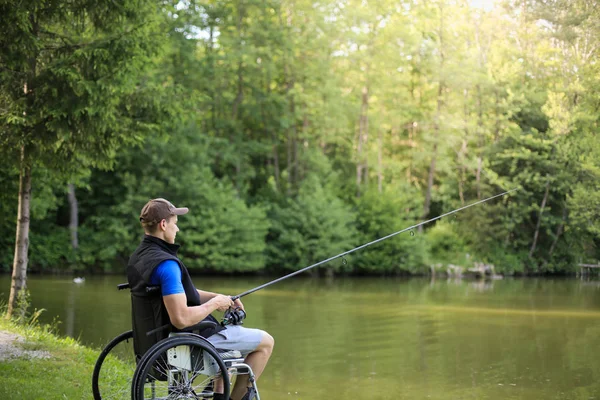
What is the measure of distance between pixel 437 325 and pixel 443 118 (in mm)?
14883

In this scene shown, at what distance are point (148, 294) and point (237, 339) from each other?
54 centimetres

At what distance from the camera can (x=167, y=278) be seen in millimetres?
3783

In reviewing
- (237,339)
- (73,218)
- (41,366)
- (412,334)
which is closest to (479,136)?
(73,218)

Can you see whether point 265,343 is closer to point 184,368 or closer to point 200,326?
point 200,326

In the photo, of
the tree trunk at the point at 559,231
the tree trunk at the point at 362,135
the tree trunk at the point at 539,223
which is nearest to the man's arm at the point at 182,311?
the tree trunk at the point at 559,231

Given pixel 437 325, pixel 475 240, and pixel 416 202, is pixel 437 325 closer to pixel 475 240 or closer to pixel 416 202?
pixel 475 240

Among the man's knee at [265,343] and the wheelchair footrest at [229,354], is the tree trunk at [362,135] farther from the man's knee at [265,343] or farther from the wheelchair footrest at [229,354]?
the wheelchair footrest at [229,354]

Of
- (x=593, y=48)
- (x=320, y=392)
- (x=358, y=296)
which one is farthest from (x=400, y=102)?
(x=320, y=392)

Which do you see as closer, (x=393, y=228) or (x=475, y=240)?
(x=475, y=240)

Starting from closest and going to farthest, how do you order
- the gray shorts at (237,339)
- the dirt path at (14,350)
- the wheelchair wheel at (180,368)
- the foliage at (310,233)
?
the wheelchair wheel at (180,368) → the gray shorts at (237,339) → the dirt path at (14,350) → the foliage at (310,233)

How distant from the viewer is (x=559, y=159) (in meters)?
10.7

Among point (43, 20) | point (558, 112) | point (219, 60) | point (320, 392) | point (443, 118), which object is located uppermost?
point (219, 60)

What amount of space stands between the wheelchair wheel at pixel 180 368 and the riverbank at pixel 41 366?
121 centimetres

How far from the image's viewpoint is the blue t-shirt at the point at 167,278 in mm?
3783
